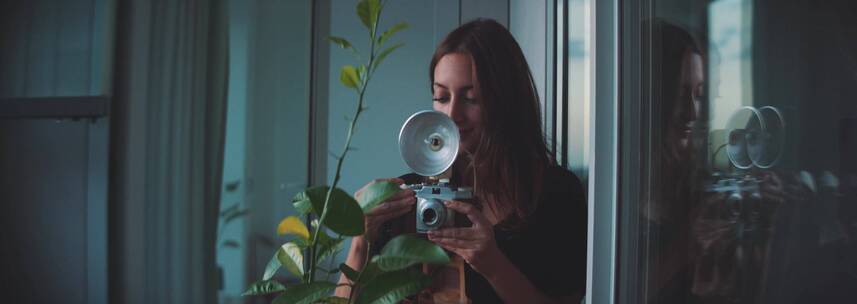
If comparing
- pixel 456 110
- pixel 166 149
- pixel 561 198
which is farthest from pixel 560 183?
pixel 166 149

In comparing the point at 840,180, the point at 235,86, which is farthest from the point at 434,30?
the point at 840,180

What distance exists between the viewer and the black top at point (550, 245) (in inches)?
42.0

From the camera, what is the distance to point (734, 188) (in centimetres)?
53

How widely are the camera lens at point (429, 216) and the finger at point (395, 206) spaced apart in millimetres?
49

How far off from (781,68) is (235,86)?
7.26 feet

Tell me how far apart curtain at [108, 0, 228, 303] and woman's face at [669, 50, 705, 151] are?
1831 millimetres

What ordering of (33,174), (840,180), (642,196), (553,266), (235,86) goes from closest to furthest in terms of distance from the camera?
1. (840,180)
2. (642,196)
3. (553,266)
4. (33,174)
5. (235,86)

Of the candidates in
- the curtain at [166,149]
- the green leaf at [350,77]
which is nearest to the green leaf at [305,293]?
the green leaf at [350,77]

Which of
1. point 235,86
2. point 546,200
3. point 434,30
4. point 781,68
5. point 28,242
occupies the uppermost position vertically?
point 434,30

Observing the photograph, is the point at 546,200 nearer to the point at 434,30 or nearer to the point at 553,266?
the point at 553,266

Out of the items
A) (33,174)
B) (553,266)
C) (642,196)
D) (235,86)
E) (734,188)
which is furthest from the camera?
(235,86)

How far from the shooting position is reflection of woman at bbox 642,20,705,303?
612 millimetres

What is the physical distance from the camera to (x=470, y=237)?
3.09 feet

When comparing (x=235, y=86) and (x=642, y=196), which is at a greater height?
(x=235, y=86)
